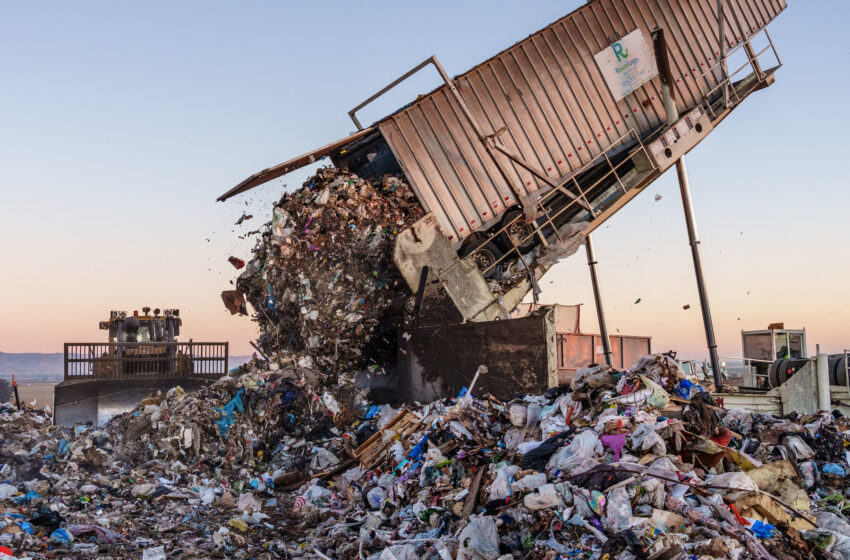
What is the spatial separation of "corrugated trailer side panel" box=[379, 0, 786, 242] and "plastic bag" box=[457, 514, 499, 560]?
15.3 feet

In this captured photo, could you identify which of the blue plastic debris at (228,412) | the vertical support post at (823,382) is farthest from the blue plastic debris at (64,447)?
the vertical support post at (823,382)

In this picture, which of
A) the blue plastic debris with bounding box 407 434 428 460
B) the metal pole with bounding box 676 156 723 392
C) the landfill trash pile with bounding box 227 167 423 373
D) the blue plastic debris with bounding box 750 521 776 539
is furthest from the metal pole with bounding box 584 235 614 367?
the blue plastic debris with bounding box 750 521 776 539

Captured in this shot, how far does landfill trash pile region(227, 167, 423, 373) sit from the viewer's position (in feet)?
26.3

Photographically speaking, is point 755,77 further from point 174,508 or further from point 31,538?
point 31,538

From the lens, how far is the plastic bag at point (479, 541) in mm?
4090

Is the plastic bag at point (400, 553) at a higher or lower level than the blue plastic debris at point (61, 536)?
lower

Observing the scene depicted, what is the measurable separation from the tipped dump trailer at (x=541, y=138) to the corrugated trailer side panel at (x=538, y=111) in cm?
2

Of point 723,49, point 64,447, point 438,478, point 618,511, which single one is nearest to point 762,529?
point 618,511

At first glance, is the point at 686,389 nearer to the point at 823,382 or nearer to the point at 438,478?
the point at 438,478

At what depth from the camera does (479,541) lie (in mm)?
4152

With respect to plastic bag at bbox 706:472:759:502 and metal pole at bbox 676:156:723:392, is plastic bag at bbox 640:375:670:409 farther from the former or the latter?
metal pole at bbox 676:156:723:392

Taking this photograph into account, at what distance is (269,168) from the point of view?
26.0 feet

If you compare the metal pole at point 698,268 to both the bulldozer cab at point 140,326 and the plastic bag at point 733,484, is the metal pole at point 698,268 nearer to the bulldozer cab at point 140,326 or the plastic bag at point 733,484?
the plastic bag at point 733,484

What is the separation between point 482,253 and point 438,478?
3.97m
